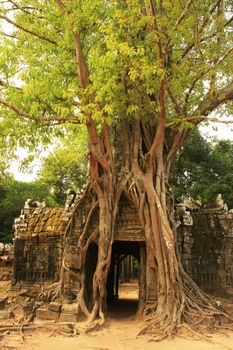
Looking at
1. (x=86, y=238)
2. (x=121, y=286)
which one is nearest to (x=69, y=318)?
(x=86, y=238)

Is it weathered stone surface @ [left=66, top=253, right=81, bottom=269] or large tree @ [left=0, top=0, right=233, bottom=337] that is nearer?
large tree @ [left=0, top=0, right=233, bottom=337]

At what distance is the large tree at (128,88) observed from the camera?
264 inches

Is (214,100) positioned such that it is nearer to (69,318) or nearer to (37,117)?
(37,117)

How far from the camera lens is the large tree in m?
6.71

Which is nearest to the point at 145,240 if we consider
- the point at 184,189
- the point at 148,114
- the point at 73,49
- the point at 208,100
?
the point at 148,114

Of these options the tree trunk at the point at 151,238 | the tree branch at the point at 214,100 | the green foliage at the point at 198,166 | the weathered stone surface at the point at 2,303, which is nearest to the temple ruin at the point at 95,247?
the tree trunk at the point at 151,238

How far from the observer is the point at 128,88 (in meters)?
7.28

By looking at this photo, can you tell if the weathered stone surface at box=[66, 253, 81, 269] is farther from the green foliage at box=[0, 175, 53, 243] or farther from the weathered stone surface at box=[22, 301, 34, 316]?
the green foliage at box=[0, 175, 53, 243]

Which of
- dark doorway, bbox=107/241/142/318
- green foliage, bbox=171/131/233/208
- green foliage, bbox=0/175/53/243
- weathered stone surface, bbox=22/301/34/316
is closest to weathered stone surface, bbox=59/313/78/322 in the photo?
weathered stone surface, bbox=22/301/34/316

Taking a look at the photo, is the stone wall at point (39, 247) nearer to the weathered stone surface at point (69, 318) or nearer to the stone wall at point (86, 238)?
the stone wall at point (86, 238)

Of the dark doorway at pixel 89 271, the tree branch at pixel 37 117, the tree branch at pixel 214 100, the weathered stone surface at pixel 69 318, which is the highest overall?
the tree branch at pixel 214 100

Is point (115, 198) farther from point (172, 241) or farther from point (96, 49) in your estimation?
point (96, 49)

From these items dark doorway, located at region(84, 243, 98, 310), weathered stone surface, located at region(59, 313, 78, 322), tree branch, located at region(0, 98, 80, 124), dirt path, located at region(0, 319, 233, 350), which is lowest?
dirt path, located at region(0, 319, 233, 350)

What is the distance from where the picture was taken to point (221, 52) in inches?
304
